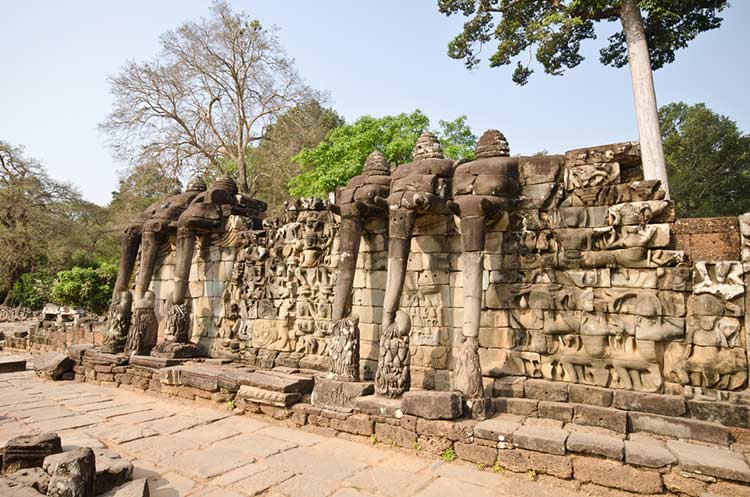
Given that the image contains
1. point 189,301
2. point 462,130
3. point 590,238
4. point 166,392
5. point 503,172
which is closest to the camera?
point 590,238

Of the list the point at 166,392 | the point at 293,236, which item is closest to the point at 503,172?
the point at 293,236

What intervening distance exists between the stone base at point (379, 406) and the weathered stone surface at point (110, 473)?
2424mm

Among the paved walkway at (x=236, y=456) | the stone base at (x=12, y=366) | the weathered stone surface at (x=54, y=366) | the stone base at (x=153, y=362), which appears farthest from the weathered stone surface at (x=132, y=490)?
the stone base at (x=12, y=366)

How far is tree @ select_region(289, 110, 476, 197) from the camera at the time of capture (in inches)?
620

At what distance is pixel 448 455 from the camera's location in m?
4.50

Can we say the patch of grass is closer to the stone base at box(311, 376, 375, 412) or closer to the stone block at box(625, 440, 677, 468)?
the stone base at box(311, 376, 375, 412)

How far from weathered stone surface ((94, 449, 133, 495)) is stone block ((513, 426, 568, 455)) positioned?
11.5ft

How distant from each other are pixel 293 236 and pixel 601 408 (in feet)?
17.5

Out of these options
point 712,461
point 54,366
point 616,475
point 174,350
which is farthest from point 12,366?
point 712,461

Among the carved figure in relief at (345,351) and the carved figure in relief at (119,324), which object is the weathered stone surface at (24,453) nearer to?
the carved figure in relief at (345,351)

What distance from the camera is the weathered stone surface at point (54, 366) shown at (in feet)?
28.3

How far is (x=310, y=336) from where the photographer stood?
7.35 meters

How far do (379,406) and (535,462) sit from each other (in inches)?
69.5

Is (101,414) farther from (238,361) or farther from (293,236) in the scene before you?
(293,236)
